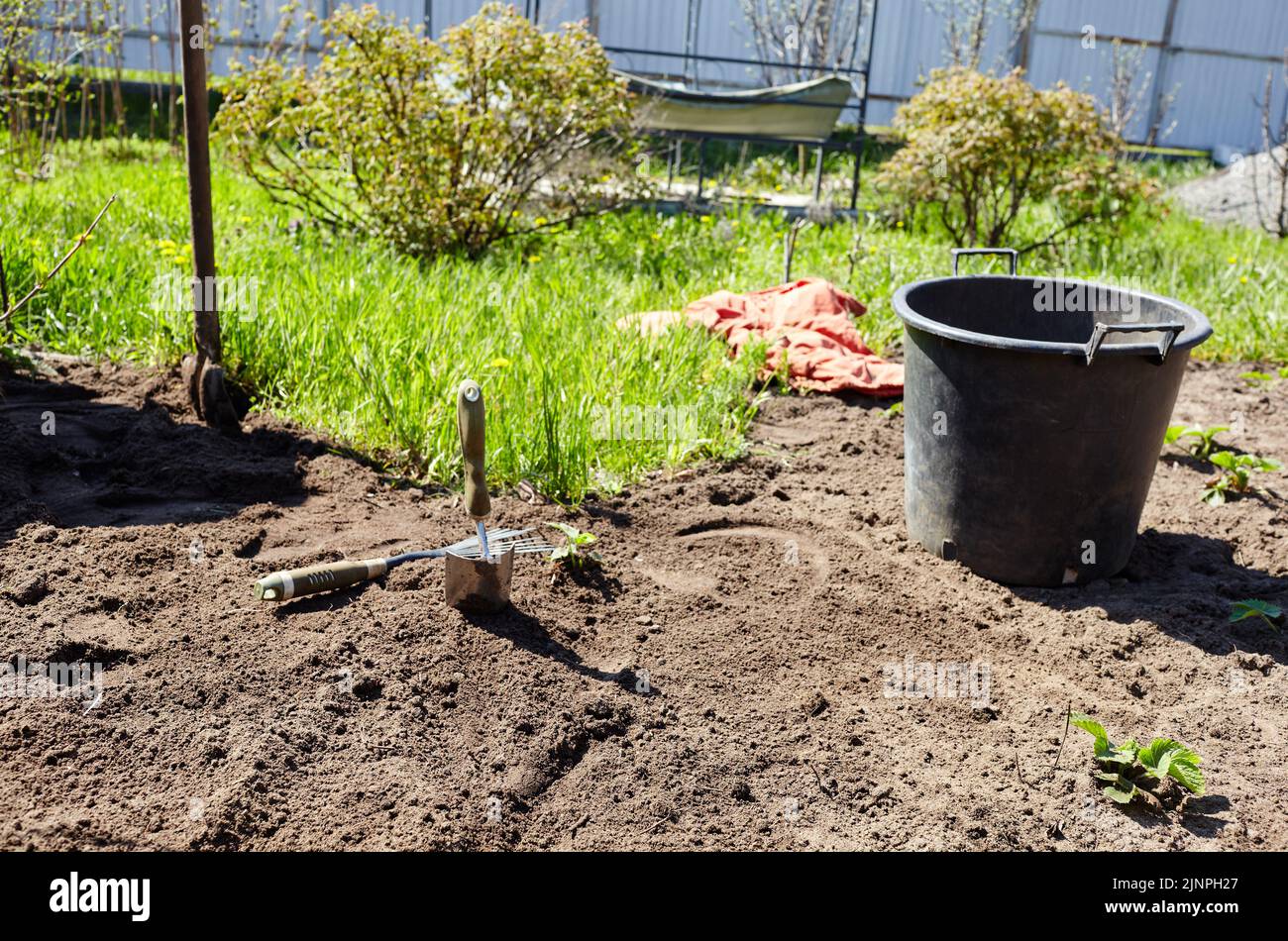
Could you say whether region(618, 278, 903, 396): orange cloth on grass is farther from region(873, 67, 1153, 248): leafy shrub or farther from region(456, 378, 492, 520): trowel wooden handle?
region(456, 378, 492, 520): trowel wooden handle

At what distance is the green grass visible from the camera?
12.1 feet

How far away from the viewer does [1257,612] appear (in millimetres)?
2881

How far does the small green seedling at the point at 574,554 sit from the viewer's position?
9.49 ft

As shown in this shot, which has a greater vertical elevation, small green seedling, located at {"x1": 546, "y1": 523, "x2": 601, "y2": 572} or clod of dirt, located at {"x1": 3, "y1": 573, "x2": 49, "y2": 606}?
small green seedling, located at {"x1": 546, "y1": 523, "x2": 601, "y2": 572}

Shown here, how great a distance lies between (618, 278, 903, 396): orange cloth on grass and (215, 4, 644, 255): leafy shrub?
129 cm

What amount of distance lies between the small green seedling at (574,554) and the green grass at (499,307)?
446mm

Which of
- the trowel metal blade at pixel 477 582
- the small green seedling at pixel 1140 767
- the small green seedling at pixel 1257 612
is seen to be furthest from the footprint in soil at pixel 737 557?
the small green seedling at pixel 1257 612

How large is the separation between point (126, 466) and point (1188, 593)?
10.1 feet

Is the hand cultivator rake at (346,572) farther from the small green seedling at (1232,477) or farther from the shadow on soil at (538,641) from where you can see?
the small green seedling at (1232,477)

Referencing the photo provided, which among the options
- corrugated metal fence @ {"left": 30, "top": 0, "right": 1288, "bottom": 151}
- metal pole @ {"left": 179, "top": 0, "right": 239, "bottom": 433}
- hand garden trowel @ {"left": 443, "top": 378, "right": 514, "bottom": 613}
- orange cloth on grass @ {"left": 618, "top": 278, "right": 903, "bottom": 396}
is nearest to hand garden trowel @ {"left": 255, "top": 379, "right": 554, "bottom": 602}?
hand garden trowel @ {"left": 443, "top": 378, "right": 514, "bottom": 613}

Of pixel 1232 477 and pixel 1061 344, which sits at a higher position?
pixel 1061 344

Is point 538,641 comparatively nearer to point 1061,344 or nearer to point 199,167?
point 1061,344

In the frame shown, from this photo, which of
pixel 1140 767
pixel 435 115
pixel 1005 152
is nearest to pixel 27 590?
pixel 1140 767
